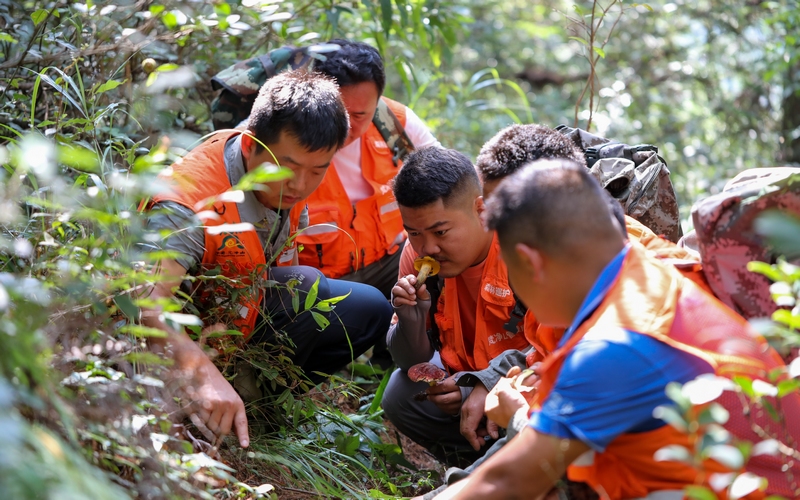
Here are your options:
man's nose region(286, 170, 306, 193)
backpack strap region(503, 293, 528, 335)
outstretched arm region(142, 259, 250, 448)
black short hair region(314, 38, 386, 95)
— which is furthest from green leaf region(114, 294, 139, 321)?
black short hair region(314, 38, 386, 95)

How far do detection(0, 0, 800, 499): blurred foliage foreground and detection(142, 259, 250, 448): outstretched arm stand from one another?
3.6 inches

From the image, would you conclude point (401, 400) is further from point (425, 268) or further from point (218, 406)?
point (218, 406)

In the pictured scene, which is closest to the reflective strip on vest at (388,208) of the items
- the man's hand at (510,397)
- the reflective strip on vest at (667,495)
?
the man's hand at (510,397)

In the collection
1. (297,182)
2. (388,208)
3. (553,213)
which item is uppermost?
(553,213)

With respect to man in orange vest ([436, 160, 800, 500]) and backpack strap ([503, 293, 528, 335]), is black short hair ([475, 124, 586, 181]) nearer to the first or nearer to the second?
backpack strap ([503, 293, 528, 335])

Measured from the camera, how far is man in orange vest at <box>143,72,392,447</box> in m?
2.61

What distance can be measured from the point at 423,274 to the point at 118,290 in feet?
4.13

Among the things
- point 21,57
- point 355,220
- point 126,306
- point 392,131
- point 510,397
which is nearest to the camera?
point 126,306

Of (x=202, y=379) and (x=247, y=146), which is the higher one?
(x=247, y=146)

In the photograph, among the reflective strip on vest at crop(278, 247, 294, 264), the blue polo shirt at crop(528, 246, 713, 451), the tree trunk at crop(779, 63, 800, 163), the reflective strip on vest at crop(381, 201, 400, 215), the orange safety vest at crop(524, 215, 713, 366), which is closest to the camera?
the blue polo shirt at crop(528, 246, 713, 451)

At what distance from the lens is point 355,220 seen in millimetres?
3797

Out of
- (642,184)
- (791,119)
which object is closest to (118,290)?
(642,184)

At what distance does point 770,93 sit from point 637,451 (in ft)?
20.0

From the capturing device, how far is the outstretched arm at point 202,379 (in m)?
2.25
